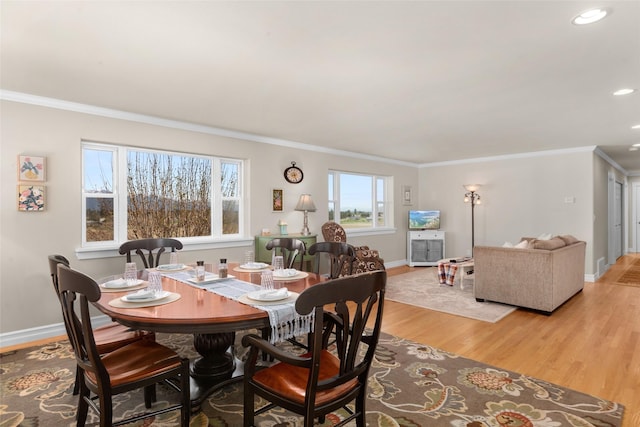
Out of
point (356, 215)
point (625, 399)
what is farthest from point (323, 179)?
point (625, 399)

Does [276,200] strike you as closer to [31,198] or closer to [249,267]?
[249,267]

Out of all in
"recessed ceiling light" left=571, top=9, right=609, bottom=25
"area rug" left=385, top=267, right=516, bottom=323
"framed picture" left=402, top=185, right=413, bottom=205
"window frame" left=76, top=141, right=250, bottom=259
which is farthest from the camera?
"framed picture" left=402, top=185, right=413, bottom=205

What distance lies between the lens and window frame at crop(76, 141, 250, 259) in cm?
373

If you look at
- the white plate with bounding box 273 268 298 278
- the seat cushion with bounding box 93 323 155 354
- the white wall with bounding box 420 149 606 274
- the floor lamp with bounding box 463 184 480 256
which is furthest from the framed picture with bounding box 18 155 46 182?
the white wall with bounding box 420 149 606 274

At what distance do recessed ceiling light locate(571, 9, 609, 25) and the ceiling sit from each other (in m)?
0.05

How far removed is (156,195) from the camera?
14.1 ft

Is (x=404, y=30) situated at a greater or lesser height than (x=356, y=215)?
greater

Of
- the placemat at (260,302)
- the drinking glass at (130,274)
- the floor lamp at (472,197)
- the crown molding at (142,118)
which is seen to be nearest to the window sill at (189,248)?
the crown molding at (142,118)

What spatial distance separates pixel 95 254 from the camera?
366cm

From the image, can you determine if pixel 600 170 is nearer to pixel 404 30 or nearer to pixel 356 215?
pixel 356 215

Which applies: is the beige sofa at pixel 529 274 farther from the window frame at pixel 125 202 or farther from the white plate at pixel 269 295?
the white plate at pixel 269 295

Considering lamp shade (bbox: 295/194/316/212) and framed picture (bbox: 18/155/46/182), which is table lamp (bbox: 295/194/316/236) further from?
framed picture (bbox: 18/155/46/182)

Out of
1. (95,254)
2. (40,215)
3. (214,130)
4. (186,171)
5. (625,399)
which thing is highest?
(214,130)

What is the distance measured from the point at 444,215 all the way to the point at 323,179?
336 centimetres
